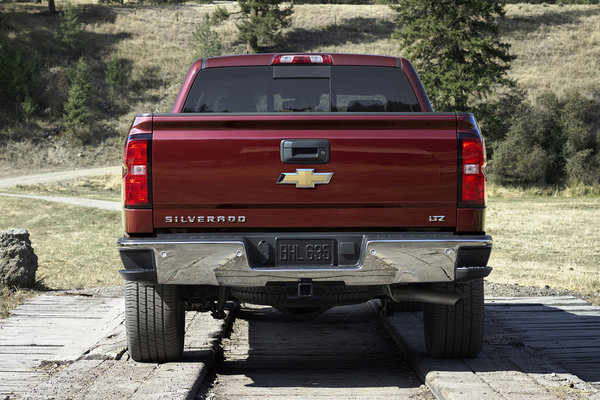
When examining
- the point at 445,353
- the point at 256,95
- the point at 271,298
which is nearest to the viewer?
the point at 271,298

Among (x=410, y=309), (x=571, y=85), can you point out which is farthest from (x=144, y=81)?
(x=410, y=309)

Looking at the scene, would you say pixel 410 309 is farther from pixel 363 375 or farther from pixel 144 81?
pixel 144 81

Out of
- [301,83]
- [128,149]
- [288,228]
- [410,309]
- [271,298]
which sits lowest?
[410,309]

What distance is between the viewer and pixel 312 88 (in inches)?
252

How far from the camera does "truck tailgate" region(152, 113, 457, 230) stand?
4.91 metres

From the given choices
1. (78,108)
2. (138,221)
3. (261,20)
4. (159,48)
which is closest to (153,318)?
(138,221)

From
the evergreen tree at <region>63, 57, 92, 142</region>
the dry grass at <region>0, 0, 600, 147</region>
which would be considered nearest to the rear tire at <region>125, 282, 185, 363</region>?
the evergreen tree at <region>63, 57, 92, 142</region>

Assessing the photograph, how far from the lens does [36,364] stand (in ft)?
19.6

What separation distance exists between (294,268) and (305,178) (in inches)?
21.3

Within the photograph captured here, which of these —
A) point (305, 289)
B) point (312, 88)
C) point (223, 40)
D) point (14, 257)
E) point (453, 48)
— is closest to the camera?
point (305, 289)

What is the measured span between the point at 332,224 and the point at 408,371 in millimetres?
1725

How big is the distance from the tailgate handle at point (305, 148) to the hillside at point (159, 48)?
43.1 metres

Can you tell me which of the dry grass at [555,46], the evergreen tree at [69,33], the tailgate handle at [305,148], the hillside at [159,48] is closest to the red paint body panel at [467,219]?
the tailgate handle at [305,148]

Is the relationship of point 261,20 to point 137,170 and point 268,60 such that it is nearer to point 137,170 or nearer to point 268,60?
point 268,60
